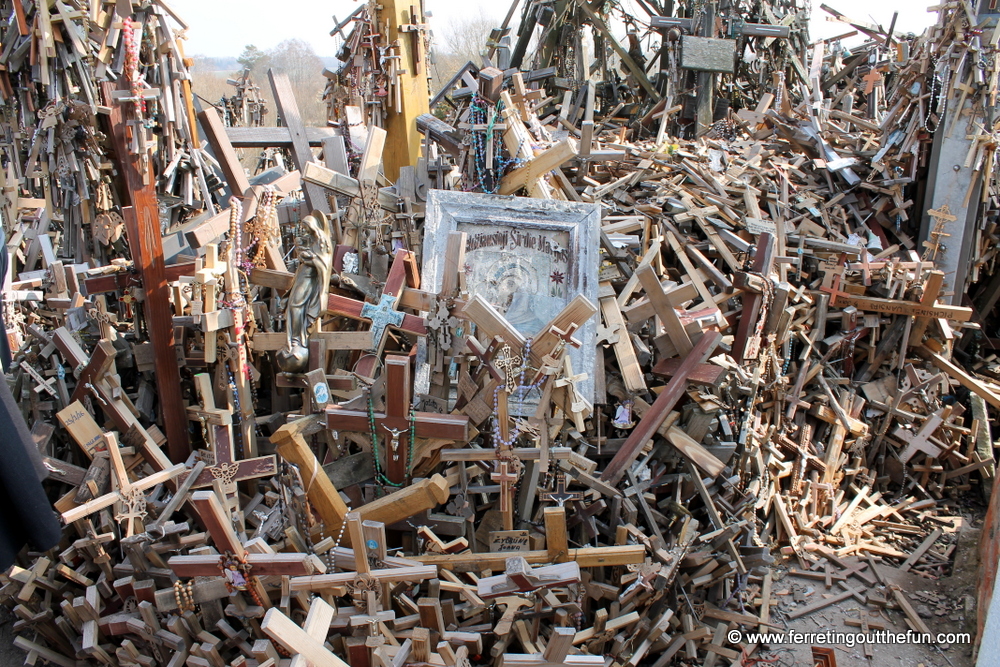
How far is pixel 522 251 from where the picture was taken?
5988 millimetres

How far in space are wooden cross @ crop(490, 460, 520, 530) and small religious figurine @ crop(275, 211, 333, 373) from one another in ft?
5.25

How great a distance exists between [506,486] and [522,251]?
213cm

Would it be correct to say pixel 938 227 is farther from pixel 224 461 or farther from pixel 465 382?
pixel 224 461

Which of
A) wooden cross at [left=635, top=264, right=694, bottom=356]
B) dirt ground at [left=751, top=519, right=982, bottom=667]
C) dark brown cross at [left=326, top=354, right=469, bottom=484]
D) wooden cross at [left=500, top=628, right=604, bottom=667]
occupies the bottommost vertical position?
dirt ground at [left=751, top=519, right=982, bottom=667]

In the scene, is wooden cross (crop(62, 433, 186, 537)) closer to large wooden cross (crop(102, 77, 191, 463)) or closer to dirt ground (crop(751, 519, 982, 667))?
large wooden cross (crop(102, 77, 191, 463))

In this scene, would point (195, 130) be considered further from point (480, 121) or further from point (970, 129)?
point (970, 129)

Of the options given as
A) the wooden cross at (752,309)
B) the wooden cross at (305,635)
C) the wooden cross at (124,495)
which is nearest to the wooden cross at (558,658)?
the wooden cross at (305,635)

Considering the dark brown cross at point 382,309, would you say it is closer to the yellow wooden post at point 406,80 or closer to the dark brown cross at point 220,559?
the dark brown cross at point 220,559

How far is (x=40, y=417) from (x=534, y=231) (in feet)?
13.0

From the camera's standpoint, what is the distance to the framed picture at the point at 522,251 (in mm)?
5879

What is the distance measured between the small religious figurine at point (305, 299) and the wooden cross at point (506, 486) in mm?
1601

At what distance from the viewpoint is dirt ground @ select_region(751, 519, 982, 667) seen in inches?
214

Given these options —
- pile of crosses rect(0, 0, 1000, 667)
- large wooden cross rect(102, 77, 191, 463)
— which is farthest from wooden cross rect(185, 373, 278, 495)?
large wooden cross rect(102, 77, 191, 463)

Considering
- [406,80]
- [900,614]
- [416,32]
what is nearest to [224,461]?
[900,614]
